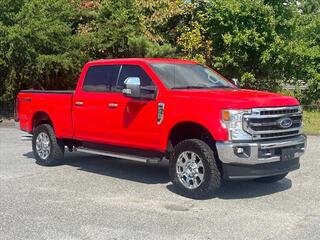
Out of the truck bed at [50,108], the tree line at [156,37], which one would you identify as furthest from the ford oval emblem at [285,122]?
the tree line at [156,37]

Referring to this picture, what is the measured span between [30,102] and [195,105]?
4507 mm

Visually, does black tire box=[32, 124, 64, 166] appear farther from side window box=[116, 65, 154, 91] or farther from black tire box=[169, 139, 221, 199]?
black tire box=[169, 139, 221, 199]

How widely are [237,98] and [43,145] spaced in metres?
4.60

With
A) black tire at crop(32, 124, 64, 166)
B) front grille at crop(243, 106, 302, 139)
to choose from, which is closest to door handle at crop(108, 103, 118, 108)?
black tire at crop(32, 124, 64, 166)

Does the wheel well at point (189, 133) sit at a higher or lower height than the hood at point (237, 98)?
lower

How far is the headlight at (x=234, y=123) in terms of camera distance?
6.99m

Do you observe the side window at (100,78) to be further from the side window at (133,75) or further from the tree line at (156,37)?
the tree line at (156,37)

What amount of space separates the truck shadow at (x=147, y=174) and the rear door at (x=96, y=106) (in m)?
0.78

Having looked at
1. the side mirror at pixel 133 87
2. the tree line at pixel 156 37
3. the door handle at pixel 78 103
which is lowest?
the door handle at pixel 78 103

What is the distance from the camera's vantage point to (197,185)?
743cm

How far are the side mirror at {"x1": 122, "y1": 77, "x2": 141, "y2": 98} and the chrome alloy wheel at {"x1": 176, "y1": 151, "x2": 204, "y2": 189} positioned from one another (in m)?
1.18

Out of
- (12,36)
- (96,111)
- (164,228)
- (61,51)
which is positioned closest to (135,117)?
(96,111)

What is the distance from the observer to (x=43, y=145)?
10305mm

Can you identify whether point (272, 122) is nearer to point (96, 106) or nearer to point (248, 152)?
point (248, 152)
